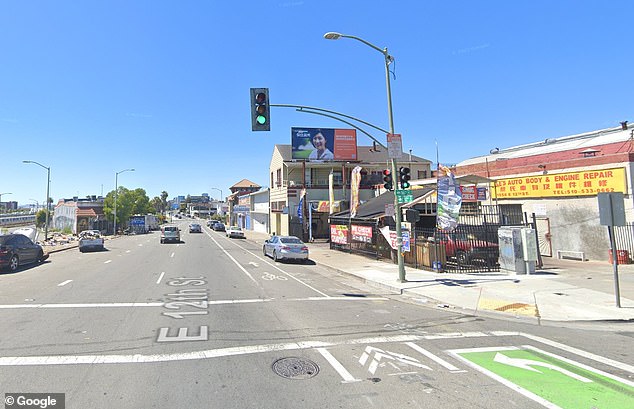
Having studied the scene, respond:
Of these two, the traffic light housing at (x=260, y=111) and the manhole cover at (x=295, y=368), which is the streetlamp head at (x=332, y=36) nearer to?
the traffic light housing at (x=260, y=111)

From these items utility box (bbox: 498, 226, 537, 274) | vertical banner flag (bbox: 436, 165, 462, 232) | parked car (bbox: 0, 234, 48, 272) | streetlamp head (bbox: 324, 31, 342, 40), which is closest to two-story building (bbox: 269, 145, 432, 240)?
vertical banner flag (bbox: 436, 165, 462, 232)

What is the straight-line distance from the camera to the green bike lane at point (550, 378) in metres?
4.33

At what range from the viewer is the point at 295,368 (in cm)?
521

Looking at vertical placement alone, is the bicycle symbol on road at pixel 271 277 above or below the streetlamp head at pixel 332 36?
below

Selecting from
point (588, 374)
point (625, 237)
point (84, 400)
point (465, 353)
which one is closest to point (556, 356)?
point (588, 374)

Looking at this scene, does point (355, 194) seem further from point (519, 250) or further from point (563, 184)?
point (519, 250)

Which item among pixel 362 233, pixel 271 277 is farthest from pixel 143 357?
pixel 362 233

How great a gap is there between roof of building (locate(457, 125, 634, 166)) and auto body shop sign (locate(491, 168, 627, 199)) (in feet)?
5.99

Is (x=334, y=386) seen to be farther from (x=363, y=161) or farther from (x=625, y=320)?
(x=363, y=161)

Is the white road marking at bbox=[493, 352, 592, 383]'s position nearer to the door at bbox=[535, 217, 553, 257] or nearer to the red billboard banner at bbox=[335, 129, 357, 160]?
the door at bbox=[535, 217, 553, 257]

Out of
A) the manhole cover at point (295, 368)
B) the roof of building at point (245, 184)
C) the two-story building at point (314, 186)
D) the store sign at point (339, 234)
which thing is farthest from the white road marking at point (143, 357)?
the roof of building at point (245, 184)

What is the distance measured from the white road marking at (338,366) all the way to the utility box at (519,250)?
38.6 ft

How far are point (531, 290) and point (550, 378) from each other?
733 cm

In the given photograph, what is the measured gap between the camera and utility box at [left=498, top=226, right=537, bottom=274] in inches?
571
